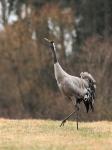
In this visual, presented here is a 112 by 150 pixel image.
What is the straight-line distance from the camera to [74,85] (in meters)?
19.6

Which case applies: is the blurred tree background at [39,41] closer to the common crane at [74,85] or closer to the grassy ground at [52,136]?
the grassy ground at [52,136]

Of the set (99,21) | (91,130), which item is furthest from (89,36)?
(91,130)

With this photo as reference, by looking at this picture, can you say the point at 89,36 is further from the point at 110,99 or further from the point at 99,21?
the point at 110,99

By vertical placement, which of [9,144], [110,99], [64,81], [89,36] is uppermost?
[89,36]

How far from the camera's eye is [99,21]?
60.5m

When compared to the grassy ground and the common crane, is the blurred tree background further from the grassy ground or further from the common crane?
the common crane

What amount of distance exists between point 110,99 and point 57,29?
798 inches

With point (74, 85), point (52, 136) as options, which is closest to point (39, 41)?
point (74, 85)

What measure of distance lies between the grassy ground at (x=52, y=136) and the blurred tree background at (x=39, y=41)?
3021 centimetres

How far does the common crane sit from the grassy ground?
37.5 inches

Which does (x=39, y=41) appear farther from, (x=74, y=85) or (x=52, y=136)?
(x=52, y=136)

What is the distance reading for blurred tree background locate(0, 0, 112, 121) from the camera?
55625mm

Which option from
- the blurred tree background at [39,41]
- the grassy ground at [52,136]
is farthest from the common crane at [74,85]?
the blurred tree background at [39,41]

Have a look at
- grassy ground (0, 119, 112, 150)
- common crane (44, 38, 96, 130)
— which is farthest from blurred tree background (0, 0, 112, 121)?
common crane (44, 38, 96, 130)
